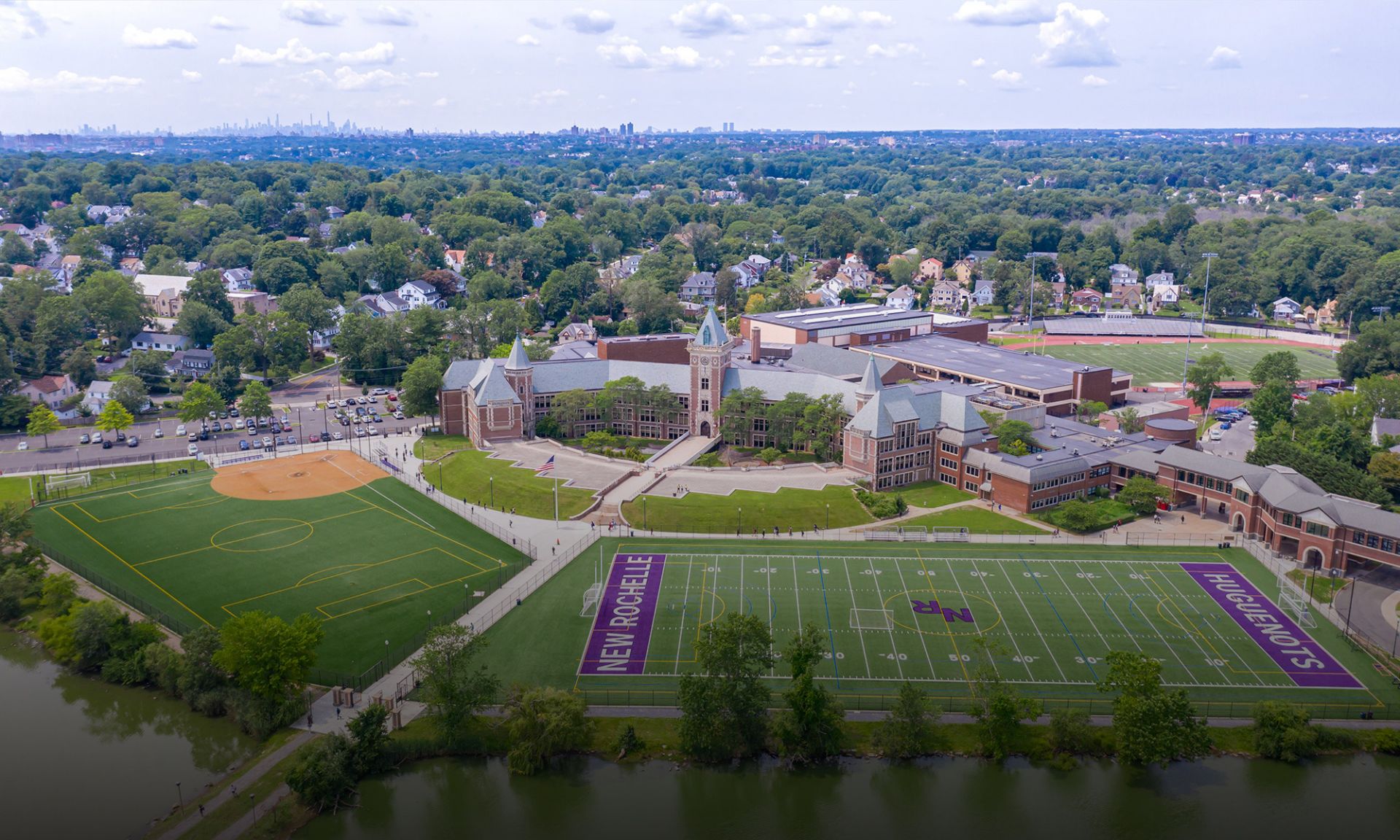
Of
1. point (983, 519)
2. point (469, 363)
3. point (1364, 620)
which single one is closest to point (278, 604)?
point (469, 363)

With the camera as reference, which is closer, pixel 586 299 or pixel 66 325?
pixel 66 325

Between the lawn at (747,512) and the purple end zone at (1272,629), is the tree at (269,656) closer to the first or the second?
the lawn at (747,512)

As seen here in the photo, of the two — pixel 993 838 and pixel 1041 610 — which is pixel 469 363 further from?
pixel 993 838

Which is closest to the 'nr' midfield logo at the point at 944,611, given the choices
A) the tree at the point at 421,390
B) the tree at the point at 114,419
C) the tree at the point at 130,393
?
the tree at the point at 421,390

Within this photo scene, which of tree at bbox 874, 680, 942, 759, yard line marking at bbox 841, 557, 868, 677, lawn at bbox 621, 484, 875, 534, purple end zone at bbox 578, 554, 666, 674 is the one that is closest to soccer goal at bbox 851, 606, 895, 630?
yard line marking at bbox 841, 557, 868, 677

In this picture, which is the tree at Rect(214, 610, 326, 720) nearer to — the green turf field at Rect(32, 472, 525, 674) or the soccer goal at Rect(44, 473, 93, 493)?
the green turf field at Rect(32, 472, 525, 674)
